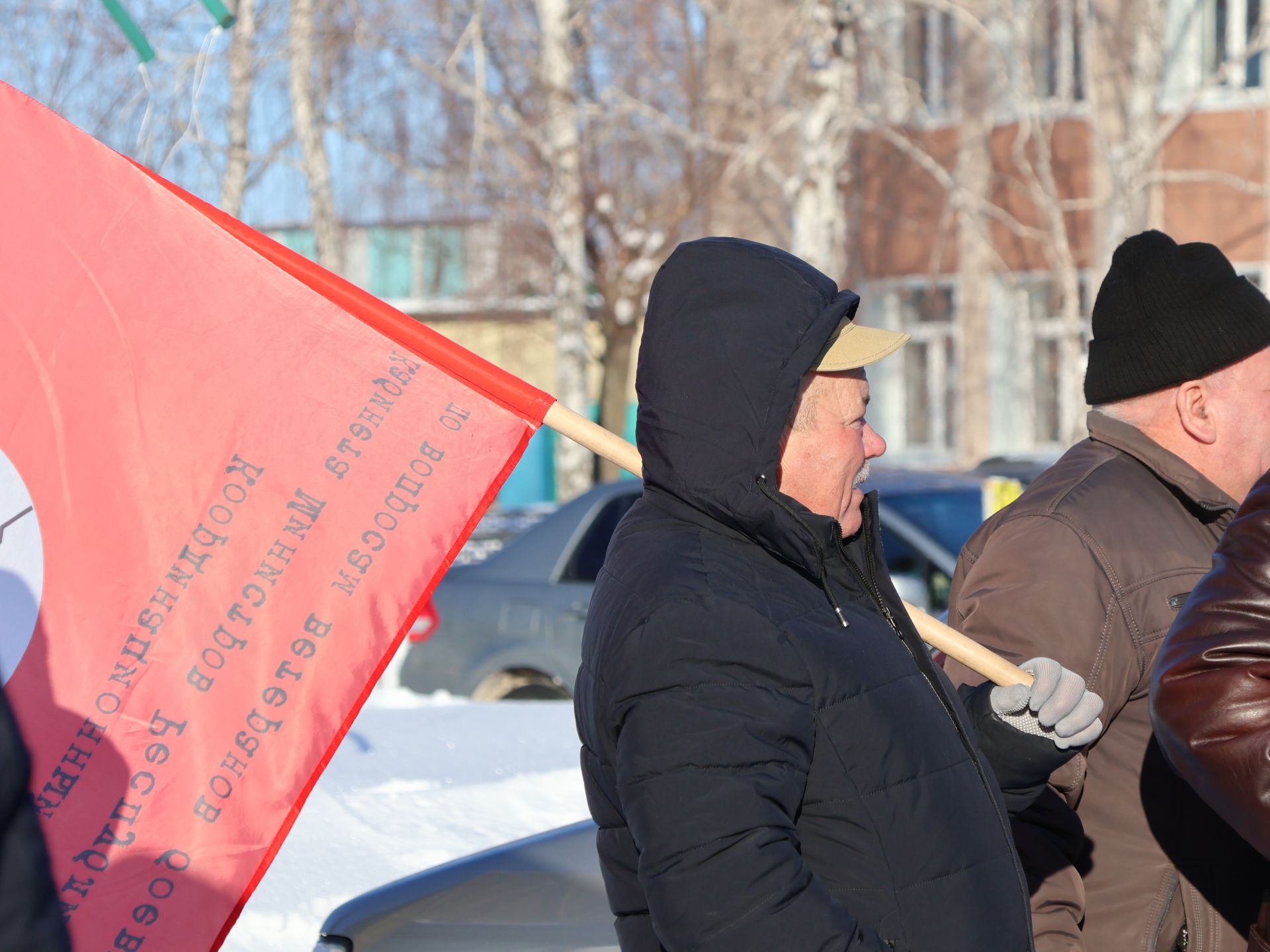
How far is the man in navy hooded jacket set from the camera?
171 centimetres

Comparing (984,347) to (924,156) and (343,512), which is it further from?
(343,512)

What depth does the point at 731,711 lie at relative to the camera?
68.2 inches

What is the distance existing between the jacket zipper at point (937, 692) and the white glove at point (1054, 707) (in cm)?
16

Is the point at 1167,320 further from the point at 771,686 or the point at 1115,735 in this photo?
the point at 771,686

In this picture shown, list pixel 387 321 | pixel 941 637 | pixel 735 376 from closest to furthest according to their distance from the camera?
pixel 735 376 < pixel 941 637 < pixel 387 321

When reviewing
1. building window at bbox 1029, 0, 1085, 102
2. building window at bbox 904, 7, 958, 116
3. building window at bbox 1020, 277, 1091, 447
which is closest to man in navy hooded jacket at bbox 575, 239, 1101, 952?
building window at bbox 1029, 0, 1085, 102

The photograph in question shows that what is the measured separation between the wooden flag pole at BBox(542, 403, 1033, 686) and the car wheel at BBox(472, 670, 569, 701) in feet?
17.2

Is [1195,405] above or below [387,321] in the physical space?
below

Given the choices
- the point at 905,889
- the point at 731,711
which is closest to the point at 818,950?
the point at 905,889

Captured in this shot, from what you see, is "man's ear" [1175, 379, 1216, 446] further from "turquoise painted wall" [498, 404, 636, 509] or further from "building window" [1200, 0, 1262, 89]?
"turquoise painted wall" [498, 404, 636, 509]

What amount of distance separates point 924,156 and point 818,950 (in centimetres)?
1466

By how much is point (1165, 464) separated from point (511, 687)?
5.27 m

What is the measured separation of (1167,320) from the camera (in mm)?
2674

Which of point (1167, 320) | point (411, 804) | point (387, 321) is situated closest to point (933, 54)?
point (411, 804)
